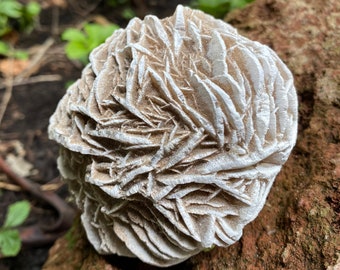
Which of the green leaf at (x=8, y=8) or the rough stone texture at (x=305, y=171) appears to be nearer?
the rough stone texture at (x=305, y=171)

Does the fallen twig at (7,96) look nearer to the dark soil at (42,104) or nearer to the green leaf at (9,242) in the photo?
the dark soil at (42,104)

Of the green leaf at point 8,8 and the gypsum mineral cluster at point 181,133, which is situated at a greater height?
the gypsum mineral cluster at point 181,133

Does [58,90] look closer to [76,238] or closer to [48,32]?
[48,32]

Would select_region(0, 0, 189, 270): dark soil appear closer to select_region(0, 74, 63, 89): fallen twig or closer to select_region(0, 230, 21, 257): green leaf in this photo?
select_region(0, 74, 63, 89): fallen twig

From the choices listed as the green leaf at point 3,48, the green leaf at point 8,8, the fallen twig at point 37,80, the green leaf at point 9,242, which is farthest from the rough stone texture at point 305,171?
the green leaf at point 8,8

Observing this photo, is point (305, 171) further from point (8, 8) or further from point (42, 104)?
point (8, 8)

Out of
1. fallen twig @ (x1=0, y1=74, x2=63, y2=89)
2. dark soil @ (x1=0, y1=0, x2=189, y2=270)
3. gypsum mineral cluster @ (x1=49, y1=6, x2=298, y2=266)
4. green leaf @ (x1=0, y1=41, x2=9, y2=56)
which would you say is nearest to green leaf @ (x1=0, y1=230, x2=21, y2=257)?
dark soil @ (x1=0, y1=0, x2=189, y2=270)
